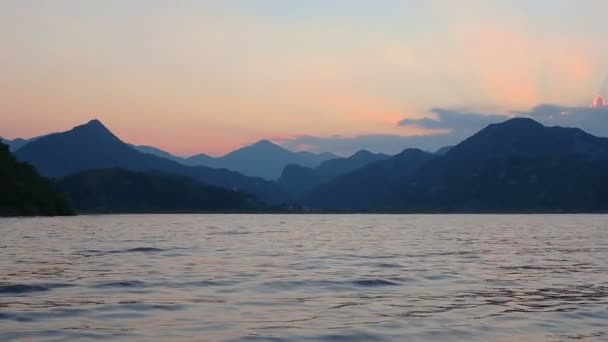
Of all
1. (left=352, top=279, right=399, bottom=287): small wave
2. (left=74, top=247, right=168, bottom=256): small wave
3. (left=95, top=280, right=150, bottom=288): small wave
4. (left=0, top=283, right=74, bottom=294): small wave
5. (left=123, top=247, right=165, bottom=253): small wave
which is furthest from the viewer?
(left=123, top=247, right=165, bottom=253): small wave

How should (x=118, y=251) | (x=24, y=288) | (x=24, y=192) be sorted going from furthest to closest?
1. (x=24, y=192)
2. (x=118, y=251)
3. (x=24, y=288)

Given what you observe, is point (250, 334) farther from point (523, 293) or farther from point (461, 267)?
point (461, 267)

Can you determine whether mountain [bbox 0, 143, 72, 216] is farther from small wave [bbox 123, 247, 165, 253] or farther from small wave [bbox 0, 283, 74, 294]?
small wave [bbox 0, 283, 74, 294]

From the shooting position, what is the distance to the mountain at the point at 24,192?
440ft

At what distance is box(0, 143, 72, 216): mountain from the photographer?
134 m

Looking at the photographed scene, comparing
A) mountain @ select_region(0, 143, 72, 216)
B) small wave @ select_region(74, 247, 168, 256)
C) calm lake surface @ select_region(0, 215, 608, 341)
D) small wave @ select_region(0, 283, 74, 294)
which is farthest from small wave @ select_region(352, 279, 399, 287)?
mountain @ select_region(0, 143, 72, 216)

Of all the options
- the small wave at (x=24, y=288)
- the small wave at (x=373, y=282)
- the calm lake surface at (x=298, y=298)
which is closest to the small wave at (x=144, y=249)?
the calm lake surface at (x=298, y=298)

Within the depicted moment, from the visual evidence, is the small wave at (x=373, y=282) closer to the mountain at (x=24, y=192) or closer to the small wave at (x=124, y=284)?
the small wave at (x=124, y=284)

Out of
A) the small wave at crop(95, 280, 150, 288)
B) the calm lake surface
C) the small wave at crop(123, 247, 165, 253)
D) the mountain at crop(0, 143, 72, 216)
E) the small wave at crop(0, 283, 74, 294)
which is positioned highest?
the mountain at crop(0, 143, 72, 216)

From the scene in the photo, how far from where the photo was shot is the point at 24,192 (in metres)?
139

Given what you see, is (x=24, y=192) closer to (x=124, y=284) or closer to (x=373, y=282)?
(x=124, y=284)

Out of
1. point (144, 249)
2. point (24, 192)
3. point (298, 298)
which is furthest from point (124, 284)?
point (24, 192)

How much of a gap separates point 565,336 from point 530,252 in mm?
28242

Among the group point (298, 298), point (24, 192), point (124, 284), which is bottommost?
point (298, 298)
